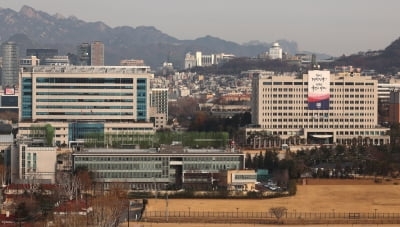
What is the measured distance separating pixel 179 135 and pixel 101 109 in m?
6.93

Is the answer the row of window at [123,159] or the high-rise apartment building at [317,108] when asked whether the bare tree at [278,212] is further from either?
the high-rise apartment building at [317,108]

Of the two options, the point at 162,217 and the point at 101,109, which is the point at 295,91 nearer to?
the point at 101,109

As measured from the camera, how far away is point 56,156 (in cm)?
4384

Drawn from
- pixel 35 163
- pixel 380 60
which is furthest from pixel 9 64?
pixel 35 163

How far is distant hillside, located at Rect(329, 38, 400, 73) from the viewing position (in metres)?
122

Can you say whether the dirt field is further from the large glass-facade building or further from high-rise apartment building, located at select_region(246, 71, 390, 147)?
high-rise apartment building, located at select_region(246, 71, 390, 147)

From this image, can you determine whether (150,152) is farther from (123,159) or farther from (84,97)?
(84,97)

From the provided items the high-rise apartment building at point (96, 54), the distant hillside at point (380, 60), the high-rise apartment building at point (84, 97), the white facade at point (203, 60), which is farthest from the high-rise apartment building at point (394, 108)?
the white facade at point (203, 60)

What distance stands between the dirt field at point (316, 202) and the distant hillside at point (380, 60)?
77644 millimetres

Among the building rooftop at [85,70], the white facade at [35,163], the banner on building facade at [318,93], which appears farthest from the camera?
the banner on building facade at [318,93]

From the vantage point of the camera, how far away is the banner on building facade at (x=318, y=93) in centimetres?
5681

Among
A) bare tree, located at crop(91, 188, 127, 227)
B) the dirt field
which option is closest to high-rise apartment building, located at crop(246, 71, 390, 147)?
the dirt field

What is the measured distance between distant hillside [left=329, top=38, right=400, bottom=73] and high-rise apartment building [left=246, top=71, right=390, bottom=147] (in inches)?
2383

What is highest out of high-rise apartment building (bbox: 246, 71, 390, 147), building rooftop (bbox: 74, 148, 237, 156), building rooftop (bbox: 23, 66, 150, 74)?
building rooftop (bbox: 23, 66, 150, 74)
